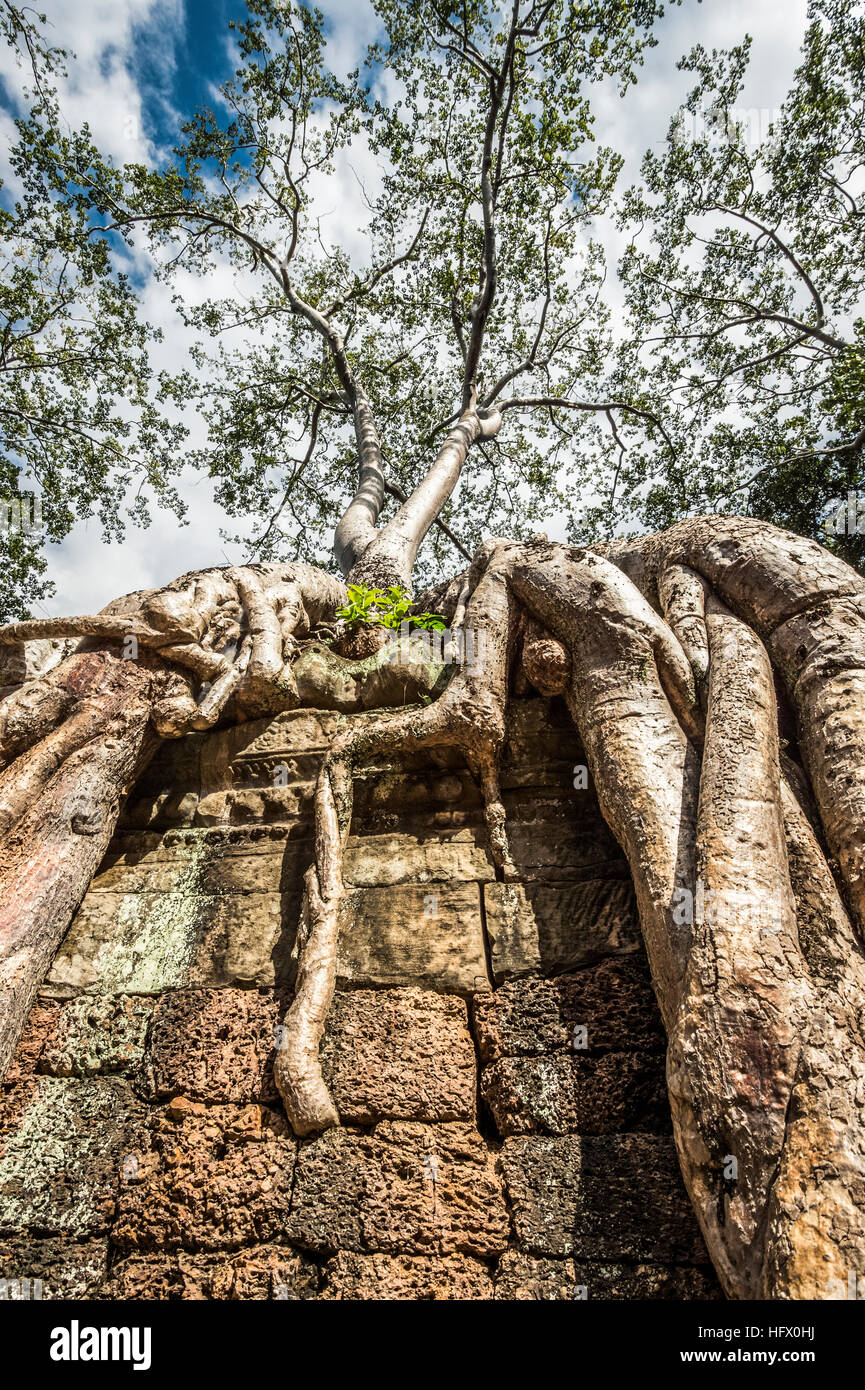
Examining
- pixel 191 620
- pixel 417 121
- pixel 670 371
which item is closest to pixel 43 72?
pixel 417 121

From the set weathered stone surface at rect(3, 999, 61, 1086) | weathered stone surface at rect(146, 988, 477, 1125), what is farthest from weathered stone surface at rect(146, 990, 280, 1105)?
weathered stone surface at rect(3, 999, 61, 1086)

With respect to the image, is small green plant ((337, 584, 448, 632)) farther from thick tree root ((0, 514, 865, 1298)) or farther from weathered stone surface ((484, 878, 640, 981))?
weathered stone surface ((484, 878, 640, 981))

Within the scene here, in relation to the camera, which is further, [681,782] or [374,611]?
[374,611]

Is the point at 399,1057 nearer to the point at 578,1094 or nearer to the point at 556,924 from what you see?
the point at 578,1094

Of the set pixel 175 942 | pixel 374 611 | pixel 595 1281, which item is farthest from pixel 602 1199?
pixel 374 611

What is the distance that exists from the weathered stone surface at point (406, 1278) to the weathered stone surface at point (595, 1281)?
0.08m

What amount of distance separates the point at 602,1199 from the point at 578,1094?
27 cm

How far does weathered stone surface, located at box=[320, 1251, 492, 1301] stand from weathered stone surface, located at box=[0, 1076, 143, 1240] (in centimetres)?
86

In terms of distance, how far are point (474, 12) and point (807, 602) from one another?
353 inches

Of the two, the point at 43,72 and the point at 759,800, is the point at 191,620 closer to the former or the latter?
the point at 759,800

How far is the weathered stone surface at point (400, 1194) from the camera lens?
6.06ft

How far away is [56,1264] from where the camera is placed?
2.00m

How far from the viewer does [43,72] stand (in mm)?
6438

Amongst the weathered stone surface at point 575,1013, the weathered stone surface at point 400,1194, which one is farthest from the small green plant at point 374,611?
the weathered stone surface at point 400,1194
